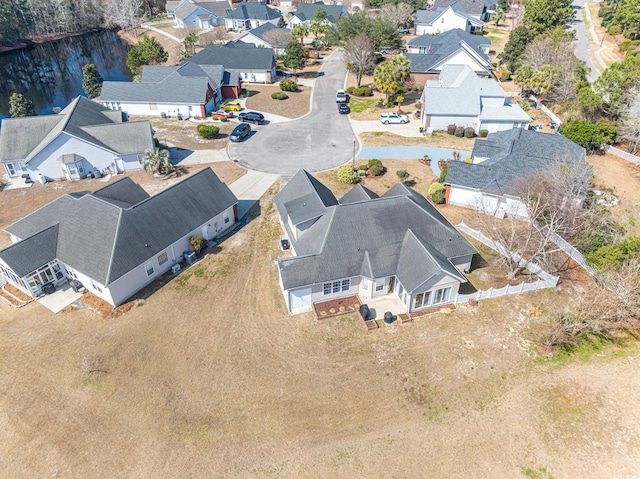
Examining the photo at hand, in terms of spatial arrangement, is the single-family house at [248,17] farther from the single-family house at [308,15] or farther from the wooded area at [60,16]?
the wooded area at [60,16]

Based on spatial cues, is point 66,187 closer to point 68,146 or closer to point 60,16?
point 68,146

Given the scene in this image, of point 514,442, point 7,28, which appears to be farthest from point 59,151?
point 7,28

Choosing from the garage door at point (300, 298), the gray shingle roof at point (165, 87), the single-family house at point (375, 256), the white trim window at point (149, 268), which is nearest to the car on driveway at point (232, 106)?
the gray shingle roof at point (165, 87)

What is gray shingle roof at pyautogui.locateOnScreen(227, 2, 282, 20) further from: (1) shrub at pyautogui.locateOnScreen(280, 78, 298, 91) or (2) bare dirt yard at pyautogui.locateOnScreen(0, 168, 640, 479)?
(2) bare dirt yard at pyautogui.locateOnScreen(0, 168, 640, 479)

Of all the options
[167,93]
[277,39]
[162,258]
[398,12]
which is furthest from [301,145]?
[398,12]

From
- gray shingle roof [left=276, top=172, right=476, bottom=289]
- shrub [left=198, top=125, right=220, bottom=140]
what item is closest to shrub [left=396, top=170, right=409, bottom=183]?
gray shingle roof [left=276, top=172, right=476, bottom=289]

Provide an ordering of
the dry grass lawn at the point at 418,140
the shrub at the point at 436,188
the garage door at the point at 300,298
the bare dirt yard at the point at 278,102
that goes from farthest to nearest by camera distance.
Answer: the bare dirt yard at the point at 278,102 → the dry grass lawn at the point at 418,140 → the shrub at the point at 436,188 → the garage door at the point at 300,298

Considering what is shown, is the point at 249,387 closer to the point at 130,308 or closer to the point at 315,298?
the point at 315,298
